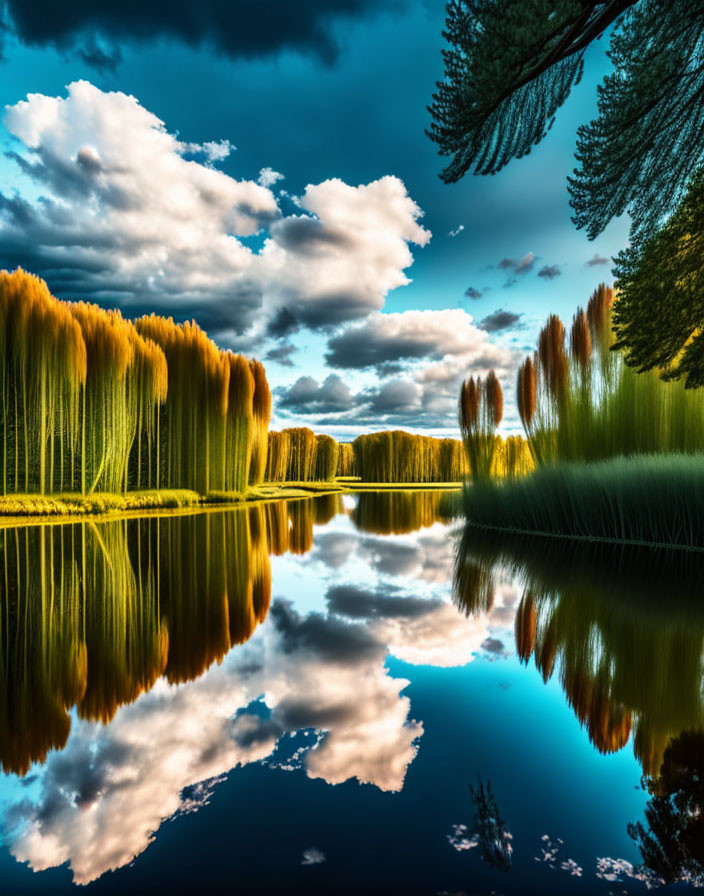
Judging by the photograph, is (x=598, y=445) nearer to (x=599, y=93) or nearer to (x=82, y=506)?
(x=599, y=93)

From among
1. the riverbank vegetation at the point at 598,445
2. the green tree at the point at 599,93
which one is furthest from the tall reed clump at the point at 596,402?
the green tree at the point at 599,93

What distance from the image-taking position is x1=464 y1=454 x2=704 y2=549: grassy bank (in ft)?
20.4

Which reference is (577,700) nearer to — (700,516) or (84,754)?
(84,754)

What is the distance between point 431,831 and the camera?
3.85 feet

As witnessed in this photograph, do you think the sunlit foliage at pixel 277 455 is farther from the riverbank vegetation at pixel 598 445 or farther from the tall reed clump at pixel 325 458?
the riverbank vegetation at pixel 598 445

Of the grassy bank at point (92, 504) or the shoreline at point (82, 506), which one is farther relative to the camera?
the grassy bank at point (92, 504)

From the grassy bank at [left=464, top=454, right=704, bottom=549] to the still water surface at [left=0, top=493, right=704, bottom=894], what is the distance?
121 inches

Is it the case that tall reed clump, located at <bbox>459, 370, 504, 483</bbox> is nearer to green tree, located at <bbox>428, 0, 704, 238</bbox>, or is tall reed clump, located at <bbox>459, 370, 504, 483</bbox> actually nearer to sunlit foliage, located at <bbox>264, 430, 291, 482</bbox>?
green tree, located at <bbox>428, 0, 704, 238</bbox>

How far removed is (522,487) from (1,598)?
814 centimetres

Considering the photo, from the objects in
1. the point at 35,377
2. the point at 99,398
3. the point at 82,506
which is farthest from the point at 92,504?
the point at 35,377

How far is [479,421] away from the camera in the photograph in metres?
10.7

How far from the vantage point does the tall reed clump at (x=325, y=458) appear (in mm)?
58688

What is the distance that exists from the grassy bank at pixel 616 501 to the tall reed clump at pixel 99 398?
1210 cm

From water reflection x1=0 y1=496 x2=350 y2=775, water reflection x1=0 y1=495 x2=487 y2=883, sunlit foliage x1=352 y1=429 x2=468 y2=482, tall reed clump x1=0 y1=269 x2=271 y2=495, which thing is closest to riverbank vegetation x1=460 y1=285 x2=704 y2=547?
water reflection x1=0 y1=495 x2=487 y2=883
